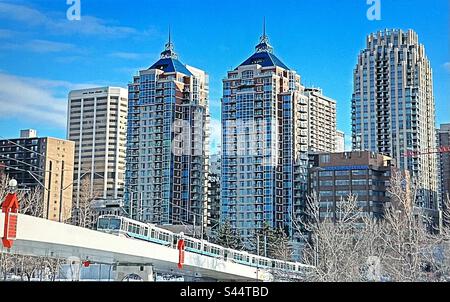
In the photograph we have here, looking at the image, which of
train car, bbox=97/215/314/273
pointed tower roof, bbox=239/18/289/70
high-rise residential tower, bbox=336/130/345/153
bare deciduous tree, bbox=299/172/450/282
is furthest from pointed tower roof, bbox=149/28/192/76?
train car, bbox=97/215/314/273

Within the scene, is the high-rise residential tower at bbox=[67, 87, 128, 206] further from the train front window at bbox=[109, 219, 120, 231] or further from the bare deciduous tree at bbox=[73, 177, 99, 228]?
the train front window at bbox=[109, 219, 120, 231]

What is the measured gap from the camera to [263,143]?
11.1ft

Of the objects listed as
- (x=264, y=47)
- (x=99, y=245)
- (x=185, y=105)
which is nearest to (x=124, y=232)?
(x=99, y=245)

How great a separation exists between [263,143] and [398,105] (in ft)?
2.44

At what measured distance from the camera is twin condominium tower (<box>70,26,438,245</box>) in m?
2.74

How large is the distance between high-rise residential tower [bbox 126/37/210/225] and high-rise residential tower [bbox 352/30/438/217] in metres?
0.73

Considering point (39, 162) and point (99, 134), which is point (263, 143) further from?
point (39, 162)

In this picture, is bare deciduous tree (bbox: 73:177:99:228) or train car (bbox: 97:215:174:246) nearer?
bare deciduous tree (bbox: 73:177:99:228)

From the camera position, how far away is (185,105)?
343cm

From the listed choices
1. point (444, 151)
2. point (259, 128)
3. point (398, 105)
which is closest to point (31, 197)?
point (259, 128)

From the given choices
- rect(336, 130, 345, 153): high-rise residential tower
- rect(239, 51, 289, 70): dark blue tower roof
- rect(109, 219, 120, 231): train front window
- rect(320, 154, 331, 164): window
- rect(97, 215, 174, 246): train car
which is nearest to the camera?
rect(239, 51, 289, 70): dark blue tower roof

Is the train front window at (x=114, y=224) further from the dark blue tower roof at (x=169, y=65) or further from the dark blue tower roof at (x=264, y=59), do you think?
the dark blue tower roof at (x=264, y=59)

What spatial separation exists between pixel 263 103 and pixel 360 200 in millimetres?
1237
